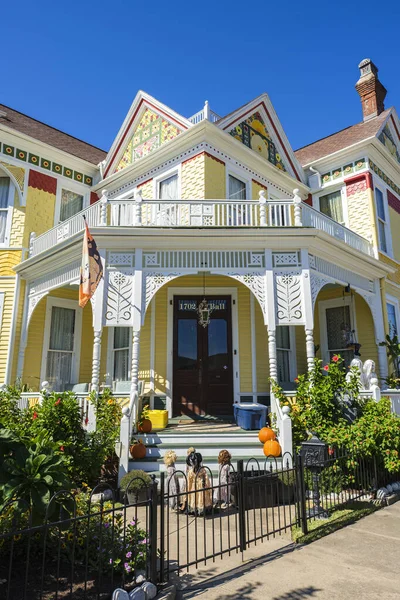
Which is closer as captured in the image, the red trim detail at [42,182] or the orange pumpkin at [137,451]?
the orange pumpkin at [137,451]

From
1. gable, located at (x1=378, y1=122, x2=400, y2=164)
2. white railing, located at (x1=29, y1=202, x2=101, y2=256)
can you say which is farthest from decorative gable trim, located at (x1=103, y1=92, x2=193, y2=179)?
gable, located at (x1=378, y1=122, x2=400, y2=164)

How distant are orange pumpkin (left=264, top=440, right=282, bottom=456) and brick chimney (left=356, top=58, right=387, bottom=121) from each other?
48.2 feet

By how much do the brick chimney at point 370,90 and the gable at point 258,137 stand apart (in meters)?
5.67

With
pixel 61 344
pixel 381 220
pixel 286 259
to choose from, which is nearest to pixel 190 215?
pixel 286 259

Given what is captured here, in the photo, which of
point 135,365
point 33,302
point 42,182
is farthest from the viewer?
point 42,182

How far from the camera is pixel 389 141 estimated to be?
1631 centimetres

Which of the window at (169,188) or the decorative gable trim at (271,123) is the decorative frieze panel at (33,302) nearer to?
the window at (169,188)

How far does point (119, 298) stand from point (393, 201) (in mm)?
11434

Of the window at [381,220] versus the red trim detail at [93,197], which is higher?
the red trim detail at [93,197]

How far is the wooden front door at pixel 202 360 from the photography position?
11242 mm

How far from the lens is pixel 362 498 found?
7.36 metres

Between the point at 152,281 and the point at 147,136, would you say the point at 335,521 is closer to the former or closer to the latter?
the point at 152,281

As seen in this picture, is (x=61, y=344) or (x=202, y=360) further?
(x=61, y=344)

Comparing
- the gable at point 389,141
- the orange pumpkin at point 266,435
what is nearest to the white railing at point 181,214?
the orange pumpkin at point 266,435
